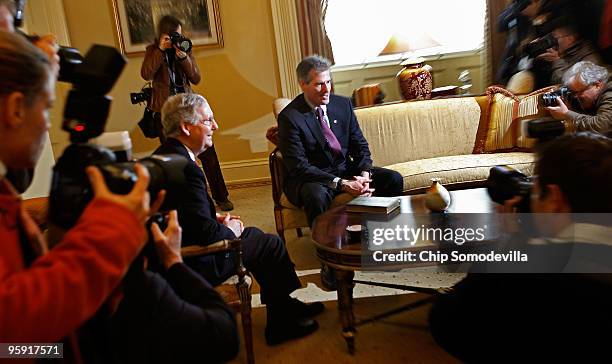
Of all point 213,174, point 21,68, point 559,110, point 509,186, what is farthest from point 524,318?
point 213,174

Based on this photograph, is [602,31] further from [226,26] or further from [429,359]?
[226,26]

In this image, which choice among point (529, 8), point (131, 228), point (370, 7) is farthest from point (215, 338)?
point (370, 7)

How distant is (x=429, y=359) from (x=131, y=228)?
1483 millimetres

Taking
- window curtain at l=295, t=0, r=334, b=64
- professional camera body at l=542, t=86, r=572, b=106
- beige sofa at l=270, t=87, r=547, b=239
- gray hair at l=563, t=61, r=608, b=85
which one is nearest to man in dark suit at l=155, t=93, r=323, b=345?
beige sofa at l=270, t=87, r=547, b=239

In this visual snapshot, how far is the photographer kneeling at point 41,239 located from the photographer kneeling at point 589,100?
2.62 meters

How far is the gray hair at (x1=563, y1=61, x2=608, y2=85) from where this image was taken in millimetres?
2760

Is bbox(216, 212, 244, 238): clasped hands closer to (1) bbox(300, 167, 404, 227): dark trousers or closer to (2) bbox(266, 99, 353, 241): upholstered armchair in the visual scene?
(1) bbox(300, 167, 404, 227): dark trousers

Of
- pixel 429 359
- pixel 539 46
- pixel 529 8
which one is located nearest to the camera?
pixel 429 359

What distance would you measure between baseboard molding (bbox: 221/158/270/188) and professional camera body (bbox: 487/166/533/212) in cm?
354

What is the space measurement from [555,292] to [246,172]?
13.1 ft

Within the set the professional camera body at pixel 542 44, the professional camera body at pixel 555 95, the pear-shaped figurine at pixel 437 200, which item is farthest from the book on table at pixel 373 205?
the professional camera body at pixel 542 44

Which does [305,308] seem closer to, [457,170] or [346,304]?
[346,304]

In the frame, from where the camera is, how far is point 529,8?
353 cm

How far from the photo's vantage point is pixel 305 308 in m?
2.16
